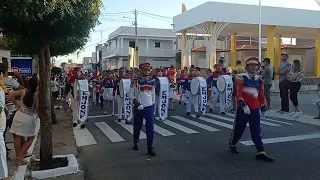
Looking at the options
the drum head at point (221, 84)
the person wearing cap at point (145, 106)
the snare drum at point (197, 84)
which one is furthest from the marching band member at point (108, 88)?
the person wearing cap at point (145, 106)

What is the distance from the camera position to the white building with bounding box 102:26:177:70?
189 feet

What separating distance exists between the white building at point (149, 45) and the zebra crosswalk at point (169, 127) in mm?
44288

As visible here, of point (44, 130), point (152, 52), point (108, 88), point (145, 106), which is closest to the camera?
point (44, 130)

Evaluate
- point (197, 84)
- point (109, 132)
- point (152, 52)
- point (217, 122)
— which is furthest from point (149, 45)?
point (109, 132)

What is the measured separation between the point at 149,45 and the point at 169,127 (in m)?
48.3

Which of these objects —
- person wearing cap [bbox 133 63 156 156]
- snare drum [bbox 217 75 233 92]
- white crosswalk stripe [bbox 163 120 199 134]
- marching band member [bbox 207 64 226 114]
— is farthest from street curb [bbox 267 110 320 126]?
person wearing cap [bbox 133 63 156 156]

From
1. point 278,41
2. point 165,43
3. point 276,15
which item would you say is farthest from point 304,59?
point 165,43

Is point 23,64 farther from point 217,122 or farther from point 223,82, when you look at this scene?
point 217,122

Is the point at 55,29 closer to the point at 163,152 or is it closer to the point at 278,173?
the point at 163,152

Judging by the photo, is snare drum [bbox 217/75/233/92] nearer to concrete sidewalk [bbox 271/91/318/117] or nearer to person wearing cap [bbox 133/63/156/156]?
concrete sidewalk [bbox 271/91/318/117]

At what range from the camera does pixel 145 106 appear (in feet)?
25.9

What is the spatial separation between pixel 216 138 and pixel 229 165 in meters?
2.64

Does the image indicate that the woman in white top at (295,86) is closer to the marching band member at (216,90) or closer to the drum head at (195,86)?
the marching band member at (216,90)

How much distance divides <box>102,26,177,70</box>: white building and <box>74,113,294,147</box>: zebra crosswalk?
145 feet
